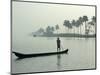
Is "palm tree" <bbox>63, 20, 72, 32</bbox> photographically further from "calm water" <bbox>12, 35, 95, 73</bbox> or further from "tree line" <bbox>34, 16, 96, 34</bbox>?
"calm water" <bbox>12, 35, 95, 73</bbox>

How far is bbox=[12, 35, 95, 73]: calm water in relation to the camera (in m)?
2.09

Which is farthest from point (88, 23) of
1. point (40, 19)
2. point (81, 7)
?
point (40, 19)

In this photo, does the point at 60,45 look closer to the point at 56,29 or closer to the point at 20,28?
the point at 56,29

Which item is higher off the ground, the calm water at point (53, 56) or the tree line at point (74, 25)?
the tree line at point (74, 25)

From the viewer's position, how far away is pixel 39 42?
7.02 ft

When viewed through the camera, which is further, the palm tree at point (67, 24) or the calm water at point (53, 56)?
the palm tree at point (67, 24)

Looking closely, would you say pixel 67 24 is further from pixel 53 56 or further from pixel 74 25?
pixel 53 56

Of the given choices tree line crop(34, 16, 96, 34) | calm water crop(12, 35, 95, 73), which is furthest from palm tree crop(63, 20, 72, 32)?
calm water crop(12, 35, 95, 73)

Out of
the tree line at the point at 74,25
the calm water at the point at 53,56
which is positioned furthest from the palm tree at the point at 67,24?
the calm water at the point at 53,56

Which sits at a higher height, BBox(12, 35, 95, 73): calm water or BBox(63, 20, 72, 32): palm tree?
BBox(63, 20, 72, 32): palm tree

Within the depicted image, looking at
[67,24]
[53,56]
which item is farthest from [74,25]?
[53,56]

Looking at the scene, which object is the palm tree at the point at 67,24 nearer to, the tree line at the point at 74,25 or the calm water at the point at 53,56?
the tree line at the point at 74,25

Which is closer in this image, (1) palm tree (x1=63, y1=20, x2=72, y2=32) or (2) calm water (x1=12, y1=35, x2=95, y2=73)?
(2) calm water (x1=12, y1=35, x2=95, y2=73)

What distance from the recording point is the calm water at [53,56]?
2088mm
